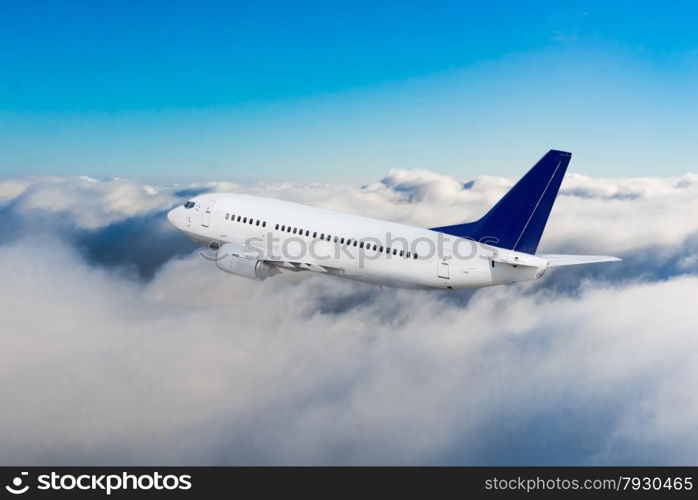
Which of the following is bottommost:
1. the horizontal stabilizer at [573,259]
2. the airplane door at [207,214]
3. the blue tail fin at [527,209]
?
the horizontal stabilizer at [573,259]

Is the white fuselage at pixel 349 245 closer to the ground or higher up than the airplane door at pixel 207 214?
closer to the ground

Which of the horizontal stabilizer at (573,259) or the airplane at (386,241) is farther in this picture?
the horizontal stabilizer at (573,259)

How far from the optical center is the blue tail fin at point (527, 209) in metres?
30.2

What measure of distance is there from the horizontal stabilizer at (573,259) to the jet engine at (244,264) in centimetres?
1452

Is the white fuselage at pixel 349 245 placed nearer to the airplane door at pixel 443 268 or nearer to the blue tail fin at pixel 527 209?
the airplane door at pixel 443 268

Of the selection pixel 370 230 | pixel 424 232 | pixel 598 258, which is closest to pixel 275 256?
pixel 370 230

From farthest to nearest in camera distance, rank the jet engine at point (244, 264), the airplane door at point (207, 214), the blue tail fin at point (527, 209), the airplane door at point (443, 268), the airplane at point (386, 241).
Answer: the airplane door at point (207, 214), the jet engine at point (244, 264), the airplane door at point (443, 268), the airplane at point (386, 241), the blue tail fin at point (527, 209)

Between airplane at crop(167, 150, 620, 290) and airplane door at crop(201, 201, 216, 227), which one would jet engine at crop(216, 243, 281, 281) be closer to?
airplane at crop(167, 150, 620, 290)

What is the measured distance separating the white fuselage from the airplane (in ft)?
0.17

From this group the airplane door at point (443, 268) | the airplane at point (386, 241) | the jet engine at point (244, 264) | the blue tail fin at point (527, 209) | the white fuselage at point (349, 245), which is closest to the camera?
the blue tail fin at point (527, 209)

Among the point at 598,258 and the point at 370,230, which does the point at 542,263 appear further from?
the point at 370,230

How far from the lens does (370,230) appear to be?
113 ft

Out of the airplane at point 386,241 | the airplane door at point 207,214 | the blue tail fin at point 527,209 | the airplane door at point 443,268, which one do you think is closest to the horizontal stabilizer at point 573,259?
the airplane at point 386,241

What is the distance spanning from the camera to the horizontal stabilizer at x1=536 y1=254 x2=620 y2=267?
32.4m
